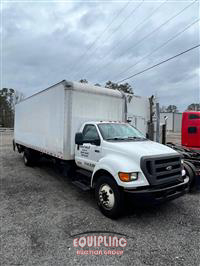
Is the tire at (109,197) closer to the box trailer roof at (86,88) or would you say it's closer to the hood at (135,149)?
the hood at (135,149)

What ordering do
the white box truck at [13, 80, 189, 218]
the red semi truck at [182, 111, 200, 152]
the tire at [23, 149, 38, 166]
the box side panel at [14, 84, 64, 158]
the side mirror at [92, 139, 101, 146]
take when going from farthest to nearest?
the tire at [23, 149, 38, 166] < the red semi truck at [182, 111, 200, 152] < the box side panel at [14, 84, 64, 158] < the side mirror at [92, 139, 101, 146] < the white box truck at [13, 80, 189, 218]

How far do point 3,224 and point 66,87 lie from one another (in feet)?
11.6

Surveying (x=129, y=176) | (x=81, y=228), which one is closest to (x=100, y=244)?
(x=81, y=228)

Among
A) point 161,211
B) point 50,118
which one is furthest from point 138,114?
point 161,211

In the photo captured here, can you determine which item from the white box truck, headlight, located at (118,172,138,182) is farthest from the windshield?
headlight, located at (118,172,138,182)

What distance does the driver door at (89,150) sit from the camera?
180 inches

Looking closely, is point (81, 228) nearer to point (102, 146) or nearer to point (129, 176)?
point (129, 176)

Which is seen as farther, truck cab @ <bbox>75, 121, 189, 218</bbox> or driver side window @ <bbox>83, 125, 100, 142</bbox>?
driver side window @ <bbox>83, 125, 100, 142</bbox>

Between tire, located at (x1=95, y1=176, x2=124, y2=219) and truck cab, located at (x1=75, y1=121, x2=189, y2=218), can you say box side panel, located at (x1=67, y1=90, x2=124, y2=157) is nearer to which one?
truck cab, located at (x1=75, y1=121, x2=189, y2=218)

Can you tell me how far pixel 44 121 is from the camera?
677 centimetres

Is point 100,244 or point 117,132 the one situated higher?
point 117,132

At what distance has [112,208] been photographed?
3826 mm

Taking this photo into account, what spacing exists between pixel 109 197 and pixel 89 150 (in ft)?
4.38

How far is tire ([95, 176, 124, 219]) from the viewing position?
3.70 metres
